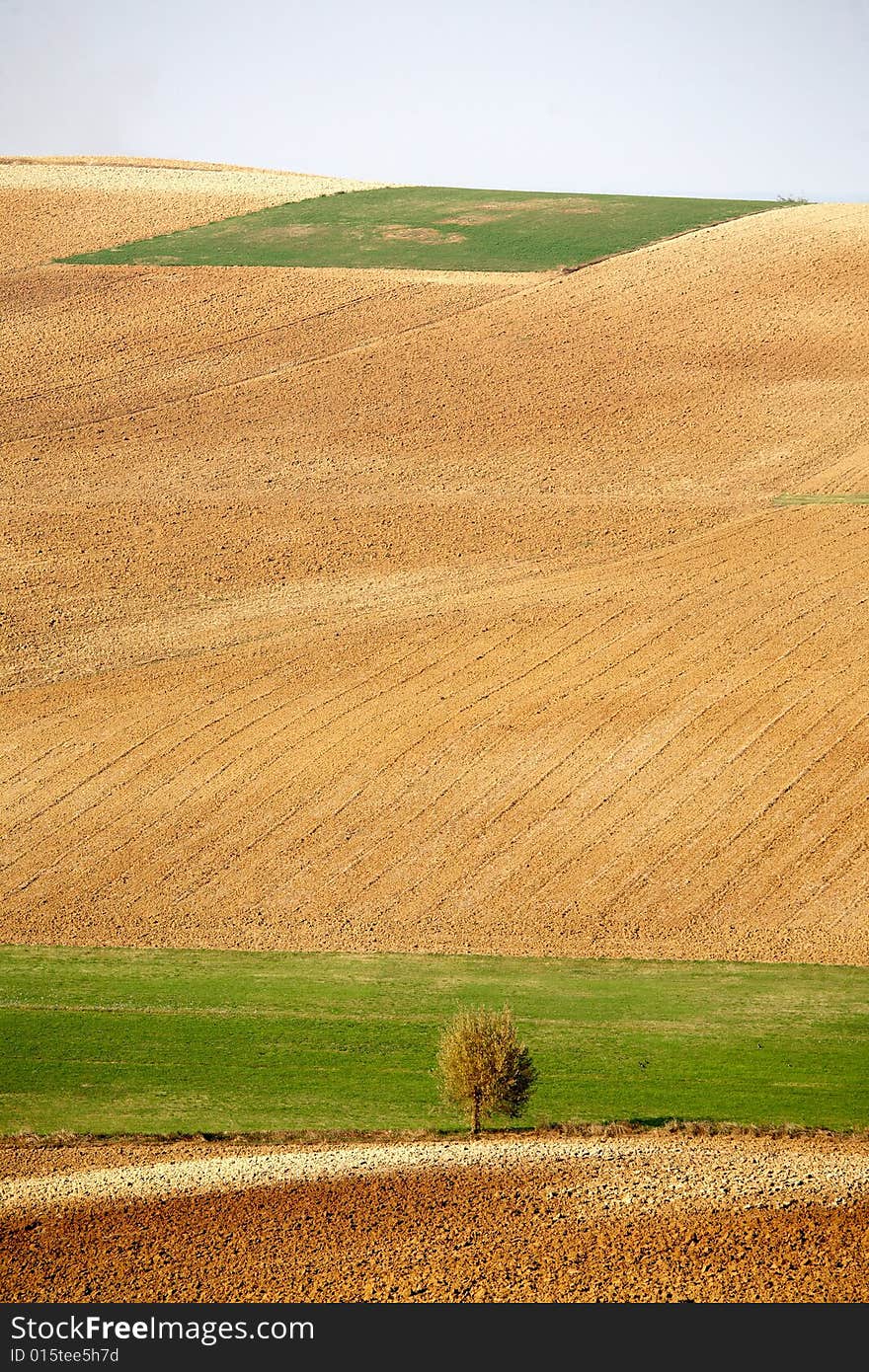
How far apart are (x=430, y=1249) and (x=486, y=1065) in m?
3.09

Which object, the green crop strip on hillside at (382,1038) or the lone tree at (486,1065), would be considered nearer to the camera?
the lone tree at (486,1065)

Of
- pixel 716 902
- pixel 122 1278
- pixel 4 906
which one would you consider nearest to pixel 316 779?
pixel 4 906

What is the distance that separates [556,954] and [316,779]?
7.77 meters

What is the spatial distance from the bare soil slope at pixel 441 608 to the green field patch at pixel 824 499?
589 millimetres

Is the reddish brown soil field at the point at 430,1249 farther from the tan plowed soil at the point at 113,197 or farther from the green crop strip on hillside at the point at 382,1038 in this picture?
the tan plowed soil at the point at 113,197

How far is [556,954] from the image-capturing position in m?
22.8

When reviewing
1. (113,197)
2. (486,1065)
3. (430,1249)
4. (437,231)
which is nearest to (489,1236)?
(430,1249)

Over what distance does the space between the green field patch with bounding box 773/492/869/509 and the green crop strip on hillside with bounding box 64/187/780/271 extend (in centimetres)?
2265

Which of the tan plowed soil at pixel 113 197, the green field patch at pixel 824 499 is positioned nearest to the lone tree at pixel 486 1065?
the green field patch at pixel 824 499

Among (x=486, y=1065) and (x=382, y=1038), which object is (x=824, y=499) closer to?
(x=382, y=1038)

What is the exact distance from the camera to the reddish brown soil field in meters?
12.9

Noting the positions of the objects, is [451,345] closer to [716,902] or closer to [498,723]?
[498,723]

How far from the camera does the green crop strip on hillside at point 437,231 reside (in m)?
59.2

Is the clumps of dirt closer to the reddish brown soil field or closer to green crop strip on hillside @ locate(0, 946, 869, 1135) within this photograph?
green crop strip on hillside @ locate(0, 946, 869, 1135)
